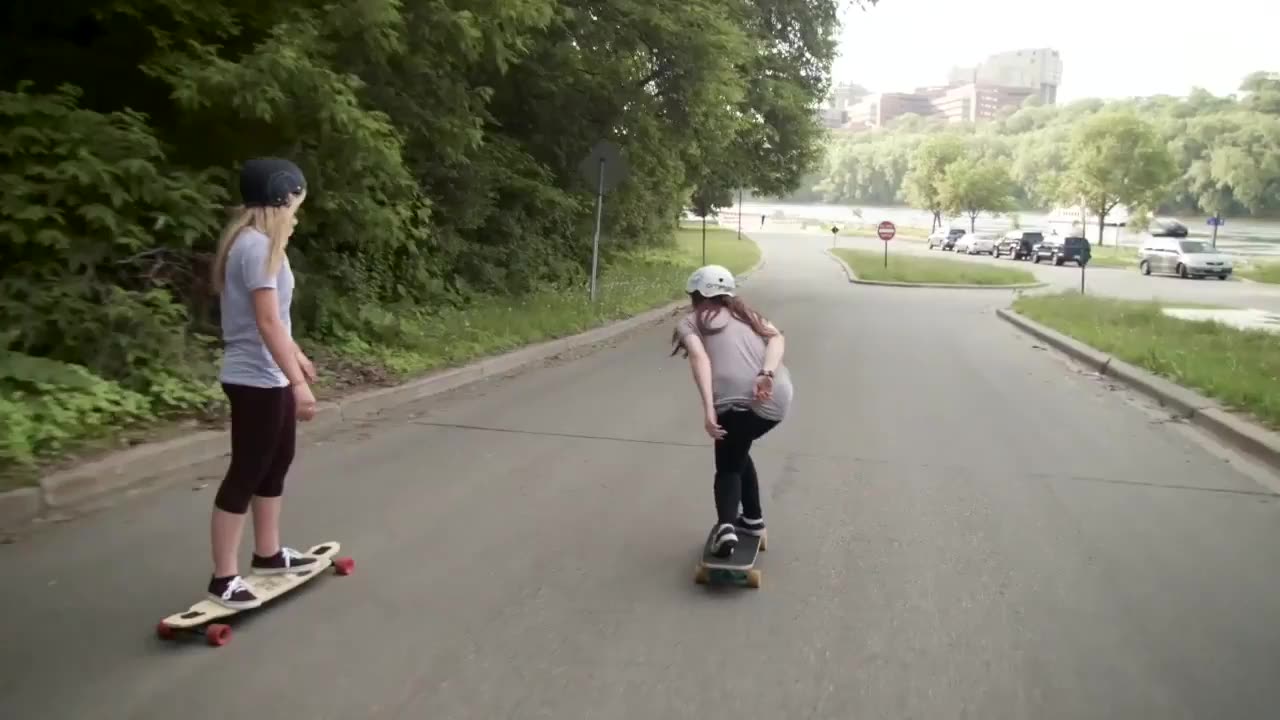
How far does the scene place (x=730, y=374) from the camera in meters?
4.58

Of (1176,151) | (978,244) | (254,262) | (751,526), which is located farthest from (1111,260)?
(254,262)

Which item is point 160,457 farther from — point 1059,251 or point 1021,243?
point 1021,243

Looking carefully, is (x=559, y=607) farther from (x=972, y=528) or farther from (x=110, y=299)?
(x=110, y=299)

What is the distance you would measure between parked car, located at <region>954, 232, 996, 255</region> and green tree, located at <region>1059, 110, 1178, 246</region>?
7.13 m

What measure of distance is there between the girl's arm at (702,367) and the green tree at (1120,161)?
60.0 meters

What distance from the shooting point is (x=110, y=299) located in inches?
287

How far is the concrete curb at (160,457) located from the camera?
512 cm

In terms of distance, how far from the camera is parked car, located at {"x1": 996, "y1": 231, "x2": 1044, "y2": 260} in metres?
50.6

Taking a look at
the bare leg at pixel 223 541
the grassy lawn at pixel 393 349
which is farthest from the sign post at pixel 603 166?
the bare leg at pixel 223 541

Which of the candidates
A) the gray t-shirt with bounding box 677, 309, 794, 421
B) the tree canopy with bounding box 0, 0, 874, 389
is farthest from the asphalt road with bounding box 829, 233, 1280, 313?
the gray t-shirt with bounding box 677, 309, 794, 421

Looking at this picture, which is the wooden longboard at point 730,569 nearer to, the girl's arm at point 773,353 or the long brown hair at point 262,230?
the girl's arm at point 773,353

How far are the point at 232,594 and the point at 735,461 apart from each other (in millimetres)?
2253

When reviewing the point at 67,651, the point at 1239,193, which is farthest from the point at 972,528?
the point at 1239,193

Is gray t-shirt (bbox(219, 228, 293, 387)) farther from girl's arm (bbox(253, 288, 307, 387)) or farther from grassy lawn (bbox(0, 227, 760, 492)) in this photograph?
grassy lawn (bbox(0, 227, 760, 492))
